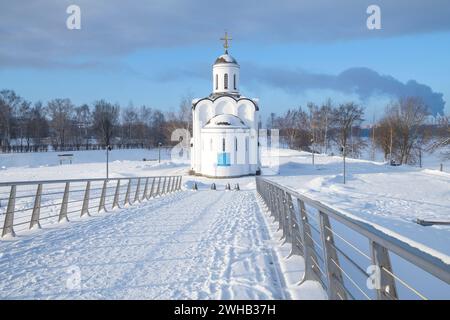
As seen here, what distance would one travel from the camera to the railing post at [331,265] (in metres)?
3.74

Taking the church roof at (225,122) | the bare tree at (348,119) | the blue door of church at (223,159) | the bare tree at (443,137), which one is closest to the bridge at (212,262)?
the bare tree at (443,137)

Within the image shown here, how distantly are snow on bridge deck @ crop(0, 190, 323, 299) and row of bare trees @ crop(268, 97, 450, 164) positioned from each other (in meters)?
38.5

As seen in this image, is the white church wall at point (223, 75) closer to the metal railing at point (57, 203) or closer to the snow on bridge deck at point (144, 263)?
the metal railing at point (57, 203)

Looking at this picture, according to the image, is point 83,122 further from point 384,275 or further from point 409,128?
point 384,275

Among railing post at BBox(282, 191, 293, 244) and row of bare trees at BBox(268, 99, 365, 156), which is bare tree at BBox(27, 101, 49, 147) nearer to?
row of bare trees at BBox(268, 99, 365, 156)

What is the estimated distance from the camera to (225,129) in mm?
46406

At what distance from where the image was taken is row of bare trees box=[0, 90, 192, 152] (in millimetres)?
83125

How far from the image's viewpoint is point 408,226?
15.7 meters

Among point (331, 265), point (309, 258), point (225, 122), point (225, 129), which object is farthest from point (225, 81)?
point (331, 265)

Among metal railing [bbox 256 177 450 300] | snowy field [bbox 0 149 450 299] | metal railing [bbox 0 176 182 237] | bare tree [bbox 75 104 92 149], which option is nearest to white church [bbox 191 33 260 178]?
metal railing [bbox 0 176 182 237]

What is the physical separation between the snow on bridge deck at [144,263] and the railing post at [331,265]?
0.71 meters
